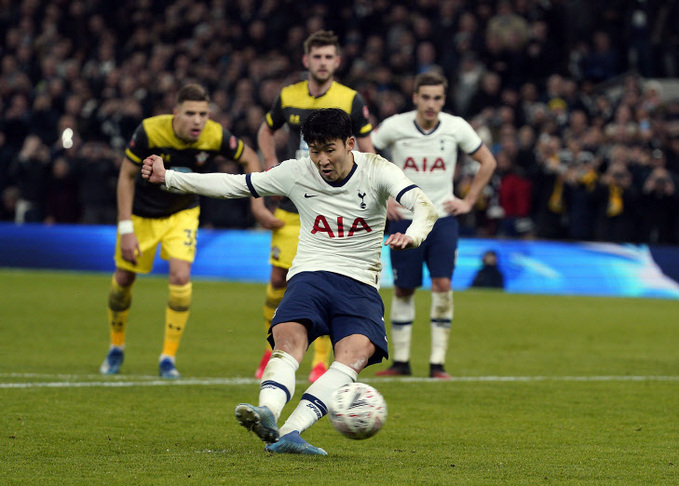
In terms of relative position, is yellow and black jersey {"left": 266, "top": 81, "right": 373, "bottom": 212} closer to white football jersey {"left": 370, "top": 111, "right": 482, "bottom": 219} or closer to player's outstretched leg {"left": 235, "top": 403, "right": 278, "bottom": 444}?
white football jersey {"left": 370, "top": 111, "right": 482, "bottom": 219}

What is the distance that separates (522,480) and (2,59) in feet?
73.4

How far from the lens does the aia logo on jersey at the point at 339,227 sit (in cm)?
608

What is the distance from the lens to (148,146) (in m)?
8.87

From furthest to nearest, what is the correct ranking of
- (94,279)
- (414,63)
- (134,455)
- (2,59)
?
(2,59) < (414,63) < (94,279) < (134,455)

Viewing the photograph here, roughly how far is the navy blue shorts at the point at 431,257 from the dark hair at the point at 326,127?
3.67 metres

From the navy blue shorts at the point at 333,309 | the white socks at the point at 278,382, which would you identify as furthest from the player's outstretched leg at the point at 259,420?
the navy blue shorts at the point at 333,309

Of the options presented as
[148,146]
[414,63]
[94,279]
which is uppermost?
[414,63]

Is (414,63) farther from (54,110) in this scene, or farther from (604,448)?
(604,448)

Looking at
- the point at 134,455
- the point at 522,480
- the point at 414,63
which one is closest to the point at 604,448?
the point at 522,480

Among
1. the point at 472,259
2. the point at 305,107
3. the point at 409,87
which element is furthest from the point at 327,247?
the point at 409,87

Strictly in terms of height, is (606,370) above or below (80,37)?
below

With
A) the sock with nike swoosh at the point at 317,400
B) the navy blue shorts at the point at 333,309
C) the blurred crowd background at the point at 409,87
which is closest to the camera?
the sock with nike swoosh at the point at 317,400

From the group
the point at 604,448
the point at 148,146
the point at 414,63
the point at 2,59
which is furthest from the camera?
the point at 2,59

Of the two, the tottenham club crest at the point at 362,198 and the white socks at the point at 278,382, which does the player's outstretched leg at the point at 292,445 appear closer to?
the white socks at the point at 278,382
